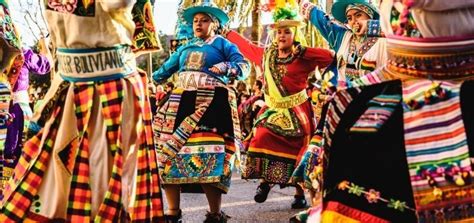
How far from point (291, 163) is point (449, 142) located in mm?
3732

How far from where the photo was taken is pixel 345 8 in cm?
668

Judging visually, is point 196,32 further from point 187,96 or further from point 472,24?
point 472,24

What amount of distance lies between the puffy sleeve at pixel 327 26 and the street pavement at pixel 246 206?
153 cm

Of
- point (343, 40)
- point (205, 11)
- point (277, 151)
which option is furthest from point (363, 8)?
point (277, 151)

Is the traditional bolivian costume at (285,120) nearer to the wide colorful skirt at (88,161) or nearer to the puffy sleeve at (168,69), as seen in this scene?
the puffy sleeve at (168,69)

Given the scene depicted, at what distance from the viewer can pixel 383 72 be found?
3.58m

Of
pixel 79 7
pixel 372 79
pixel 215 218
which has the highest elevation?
pixel 79 7

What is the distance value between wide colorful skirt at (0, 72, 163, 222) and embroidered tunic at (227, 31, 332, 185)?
2.86 meters

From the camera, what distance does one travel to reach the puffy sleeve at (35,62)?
20.8 feet

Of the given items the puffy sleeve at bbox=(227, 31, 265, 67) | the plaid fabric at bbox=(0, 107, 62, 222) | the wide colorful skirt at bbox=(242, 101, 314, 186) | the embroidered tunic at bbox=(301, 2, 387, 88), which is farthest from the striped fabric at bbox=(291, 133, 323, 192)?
the plaid fabric at bbox=(0, 107, 62, 222)

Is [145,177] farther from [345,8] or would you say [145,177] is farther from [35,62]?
[345,8]

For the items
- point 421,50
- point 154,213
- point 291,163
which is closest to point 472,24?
point 421,50

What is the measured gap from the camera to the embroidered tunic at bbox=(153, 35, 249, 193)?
611cm

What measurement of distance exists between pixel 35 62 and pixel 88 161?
104 inches
